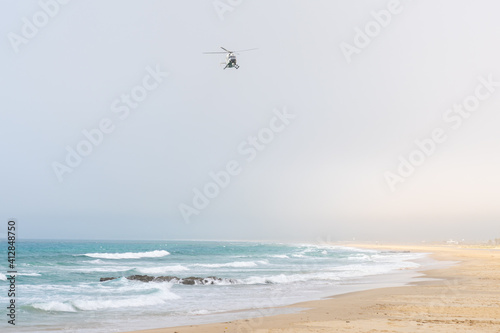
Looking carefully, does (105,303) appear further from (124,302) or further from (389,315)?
(389,315)

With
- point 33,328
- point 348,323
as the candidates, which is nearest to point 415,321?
point 348,323

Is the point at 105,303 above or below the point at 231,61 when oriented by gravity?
below

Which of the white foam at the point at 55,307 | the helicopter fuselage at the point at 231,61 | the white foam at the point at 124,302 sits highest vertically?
the helicopter fuselage at the point at 231,61

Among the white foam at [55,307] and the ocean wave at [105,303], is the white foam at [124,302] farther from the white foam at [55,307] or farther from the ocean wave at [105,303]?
the white foam at [55,307]

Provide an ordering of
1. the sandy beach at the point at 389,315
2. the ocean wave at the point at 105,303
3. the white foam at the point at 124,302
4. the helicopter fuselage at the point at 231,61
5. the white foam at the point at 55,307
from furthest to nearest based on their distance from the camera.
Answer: the helicopter fuselage at the point at 231,61 → the white foam at the point at 124,302 → the ocean wave at the point at 105,303 → the white foam at the point at 55,307 → the sandy beach at the point at 389,315

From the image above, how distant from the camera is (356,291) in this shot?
78.8 ft

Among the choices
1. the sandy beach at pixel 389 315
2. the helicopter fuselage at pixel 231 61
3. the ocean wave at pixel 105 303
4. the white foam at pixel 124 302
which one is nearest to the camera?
the sandy beach at pixel 389 315

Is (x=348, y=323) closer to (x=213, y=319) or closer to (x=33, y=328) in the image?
(x=213, y=319)

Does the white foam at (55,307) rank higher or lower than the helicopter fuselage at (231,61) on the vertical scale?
lower

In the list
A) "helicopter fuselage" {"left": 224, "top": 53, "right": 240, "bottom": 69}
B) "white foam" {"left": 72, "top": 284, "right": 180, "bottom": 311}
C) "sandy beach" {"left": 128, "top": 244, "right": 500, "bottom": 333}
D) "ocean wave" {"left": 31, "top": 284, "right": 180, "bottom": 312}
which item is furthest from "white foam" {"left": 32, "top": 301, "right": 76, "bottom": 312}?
"helicopter fuselage" {"left": 224, "top": 53, "right": 240, "bottom": 69}

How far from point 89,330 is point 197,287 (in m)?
14.7

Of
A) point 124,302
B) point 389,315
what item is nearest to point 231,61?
point 124,302

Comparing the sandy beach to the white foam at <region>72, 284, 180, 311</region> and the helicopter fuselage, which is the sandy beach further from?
the helicopter fuselage

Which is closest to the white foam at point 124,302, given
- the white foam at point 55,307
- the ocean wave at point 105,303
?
the ocean wave at point 105,303
